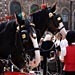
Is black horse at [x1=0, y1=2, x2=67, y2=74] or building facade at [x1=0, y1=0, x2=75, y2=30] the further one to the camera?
building facade at [x1=0, y1=0, x2=75, y2=30]

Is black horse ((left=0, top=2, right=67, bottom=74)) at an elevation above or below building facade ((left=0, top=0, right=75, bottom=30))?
above

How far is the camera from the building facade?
2083 cm

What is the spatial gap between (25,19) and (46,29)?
138cm

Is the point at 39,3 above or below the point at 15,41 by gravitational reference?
below

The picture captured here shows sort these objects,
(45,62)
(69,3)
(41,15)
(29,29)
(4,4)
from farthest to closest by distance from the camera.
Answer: (69,3), (4,4), (45,62), (41,15), (29,29)

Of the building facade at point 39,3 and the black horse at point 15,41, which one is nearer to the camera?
the black horse at point 15,41

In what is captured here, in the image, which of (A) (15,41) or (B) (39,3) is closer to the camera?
(A) (15,41)

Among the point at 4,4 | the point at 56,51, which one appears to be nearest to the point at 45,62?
the point at 56,51

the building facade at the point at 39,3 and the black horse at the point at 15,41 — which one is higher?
the black horse at the point at 15,41

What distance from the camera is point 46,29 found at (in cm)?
596

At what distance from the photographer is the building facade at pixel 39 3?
20.8 meters

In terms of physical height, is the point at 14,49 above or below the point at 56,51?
above

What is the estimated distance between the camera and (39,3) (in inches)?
913

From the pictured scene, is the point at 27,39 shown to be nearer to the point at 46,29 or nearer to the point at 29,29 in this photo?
the point at 29,29
